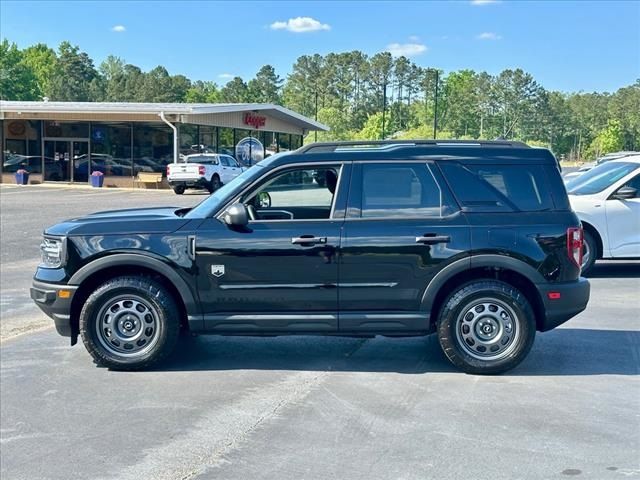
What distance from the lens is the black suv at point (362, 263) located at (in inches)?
225

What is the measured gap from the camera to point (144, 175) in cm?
3469

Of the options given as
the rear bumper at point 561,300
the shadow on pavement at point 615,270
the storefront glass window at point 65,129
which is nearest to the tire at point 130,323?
the rear bumper at point 561,300

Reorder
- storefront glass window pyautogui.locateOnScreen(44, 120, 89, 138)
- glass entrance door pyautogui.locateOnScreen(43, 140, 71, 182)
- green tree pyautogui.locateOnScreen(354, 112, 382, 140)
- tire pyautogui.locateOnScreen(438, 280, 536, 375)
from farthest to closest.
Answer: green tree pyautogui.locateOnScreen(354, 112, 382, 140) < glass entrance door pyautogui.locateOnScreen(43, 140, 71, 182) < storefront glass window pyautogui.locateOnScreen(44, 120, 89, 138) < tire pyautogui.locateOnScreen(438, 280, 536, 375)

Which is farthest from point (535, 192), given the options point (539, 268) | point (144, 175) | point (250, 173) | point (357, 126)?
point (357, 126)

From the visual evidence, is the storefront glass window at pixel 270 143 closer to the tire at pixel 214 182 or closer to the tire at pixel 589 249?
the tire at pixel 214 182

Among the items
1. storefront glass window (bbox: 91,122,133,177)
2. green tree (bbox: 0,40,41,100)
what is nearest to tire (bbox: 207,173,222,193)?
storefront glass window (bbox: 91,122,133,177)

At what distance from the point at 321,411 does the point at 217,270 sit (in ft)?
4.97

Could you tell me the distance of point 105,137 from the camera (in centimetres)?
3559

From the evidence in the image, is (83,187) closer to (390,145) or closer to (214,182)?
(214,182)

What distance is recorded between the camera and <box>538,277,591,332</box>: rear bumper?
18.8ft

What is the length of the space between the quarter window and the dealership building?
27.8 metres

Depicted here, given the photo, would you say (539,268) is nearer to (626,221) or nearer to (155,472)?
(155,472)

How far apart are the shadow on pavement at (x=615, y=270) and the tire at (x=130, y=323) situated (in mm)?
6873

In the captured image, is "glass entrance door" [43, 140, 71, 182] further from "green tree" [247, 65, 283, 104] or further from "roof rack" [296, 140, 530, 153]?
"green tree" [247, 65, 283, 104]
